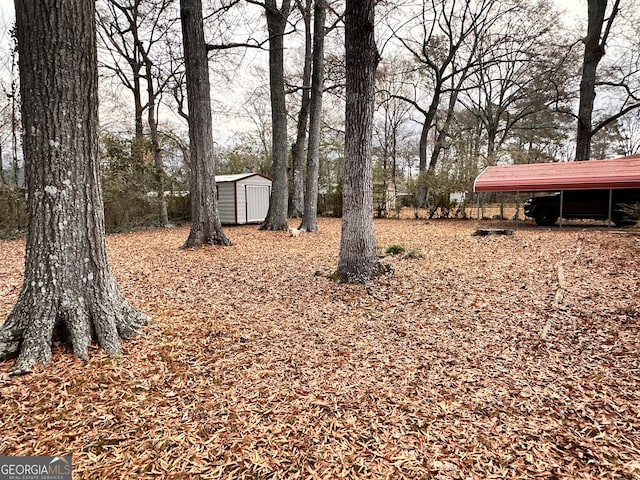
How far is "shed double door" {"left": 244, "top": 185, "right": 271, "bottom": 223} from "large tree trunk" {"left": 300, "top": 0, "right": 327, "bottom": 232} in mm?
4339

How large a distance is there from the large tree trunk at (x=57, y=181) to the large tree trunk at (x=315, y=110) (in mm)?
7347

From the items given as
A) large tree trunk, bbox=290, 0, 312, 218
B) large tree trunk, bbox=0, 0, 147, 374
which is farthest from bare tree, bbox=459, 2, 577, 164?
large tree trunk, bbox=0, 0, 147, 374

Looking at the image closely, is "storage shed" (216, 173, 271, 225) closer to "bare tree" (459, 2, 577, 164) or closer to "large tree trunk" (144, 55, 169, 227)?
"large tree trunk" (144, 55, 169, 227)

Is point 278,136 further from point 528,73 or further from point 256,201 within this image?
point 528,73

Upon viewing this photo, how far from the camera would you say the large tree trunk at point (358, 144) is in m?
4.21

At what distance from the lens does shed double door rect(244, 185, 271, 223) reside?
13.7 meters

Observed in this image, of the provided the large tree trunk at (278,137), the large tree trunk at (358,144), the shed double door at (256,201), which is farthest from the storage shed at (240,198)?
the large tree trunk at (358,144)

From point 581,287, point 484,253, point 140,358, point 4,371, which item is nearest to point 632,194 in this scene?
point 484,253

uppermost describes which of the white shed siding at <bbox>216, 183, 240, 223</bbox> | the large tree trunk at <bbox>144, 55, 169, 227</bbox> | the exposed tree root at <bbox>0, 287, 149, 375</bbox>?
the large tree trunk at <bbox>144, 55, 169, 227</bbox>

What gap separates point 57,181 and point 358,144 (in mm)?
3142

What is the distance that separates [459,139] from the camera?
62.7ft
